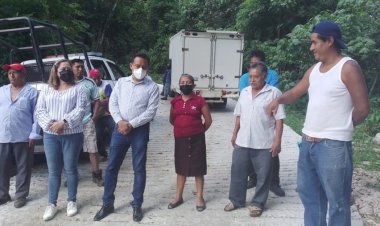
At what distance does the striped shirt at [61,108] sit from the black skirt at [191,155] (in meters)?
1.20

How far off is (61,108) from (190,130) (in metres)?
1.49

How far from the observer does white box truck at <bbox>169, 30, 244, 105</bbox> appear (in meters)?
14.9

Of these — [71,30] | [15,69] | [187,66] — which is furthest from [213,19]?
[15,69]

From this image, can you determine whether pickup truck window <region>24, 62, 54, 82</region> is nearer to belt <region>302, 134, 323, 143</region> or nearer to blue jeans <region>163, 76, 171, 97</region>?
belt <region>302, 134, 323, 143</region>

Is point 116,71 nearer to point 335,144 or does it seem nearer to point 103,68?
point 103,68

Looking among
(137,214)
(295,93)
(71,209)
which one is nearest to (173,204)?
(137,214)

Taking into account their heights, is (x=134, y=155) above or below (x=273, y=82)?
below

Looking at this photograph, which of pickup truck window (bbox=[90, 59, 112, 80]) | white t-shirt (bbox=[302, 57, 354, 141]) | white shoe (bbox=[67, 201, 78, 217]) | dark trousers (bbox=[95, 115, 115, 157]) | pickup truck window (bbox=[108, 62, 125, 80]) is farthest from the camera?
pickup truck window (bbox=[108, 62, 125, 80])

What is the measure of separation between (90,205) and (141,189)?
0.81m

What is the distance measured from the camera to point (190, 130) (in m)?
5.22

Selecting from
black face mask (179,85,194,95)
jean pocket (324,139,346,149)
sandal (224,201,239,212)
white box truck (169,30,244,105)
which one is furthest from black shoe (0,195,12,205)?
white box truck (169,30,244,105)

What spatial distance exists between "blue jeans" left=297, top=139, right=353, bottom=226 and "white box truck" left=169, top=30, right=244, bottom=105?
11.1 metres

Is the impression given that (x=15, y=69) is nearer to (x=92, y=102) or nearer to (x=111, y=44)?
(x=92, y=102)

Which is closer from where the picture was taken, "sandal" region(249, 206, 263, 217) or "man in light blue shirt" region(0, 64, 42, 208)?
"sandal" region(249, 206, 263, 217)
